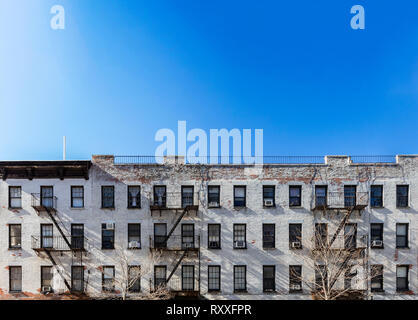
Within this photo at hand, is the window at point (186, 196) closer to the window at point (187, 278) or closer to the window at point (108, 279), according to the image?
the window at point (187, 278)

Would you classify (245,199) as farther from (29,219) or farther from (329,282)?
(29,219)

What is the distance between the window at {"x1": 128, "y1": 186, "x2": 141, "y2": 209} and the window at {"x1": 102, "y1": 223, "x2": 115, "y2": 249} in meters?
2.16

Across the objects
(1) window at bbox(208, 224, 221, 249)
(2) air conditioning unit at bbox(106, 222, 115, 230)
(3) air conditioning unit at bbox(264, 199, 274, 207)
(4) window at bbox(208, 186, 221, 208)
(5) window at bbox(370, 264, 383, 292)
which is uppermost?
(4) window at bbox(208, 186, 221, 208)

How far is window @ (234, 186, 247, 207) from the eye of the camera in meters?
25.2

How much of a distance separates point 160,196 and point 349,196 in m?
13.7

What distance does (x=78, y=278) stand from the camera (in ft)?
79.6

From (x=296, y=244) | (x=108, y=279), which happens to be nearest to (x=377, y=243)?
(x=296, y=244)

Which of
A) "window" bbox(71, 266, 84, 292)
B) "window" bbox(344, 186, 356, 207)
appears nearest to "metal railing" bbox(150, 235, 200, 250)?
"window" bbox(71, 266, 84, 292)

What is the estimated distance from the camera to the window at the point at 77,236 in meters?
24.5

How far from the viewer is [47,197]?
81.7 feet

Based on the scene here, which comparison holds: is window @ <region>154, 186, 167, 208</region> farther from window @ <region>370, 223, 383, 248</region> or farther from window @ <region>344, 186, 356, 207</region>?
window @ <region>370, 223, 383, 248</region>

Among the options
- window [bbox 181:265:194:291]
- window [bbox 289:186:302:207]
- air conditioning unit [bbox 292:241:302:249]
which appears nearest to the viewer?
window [bbox 181:265:194:291]

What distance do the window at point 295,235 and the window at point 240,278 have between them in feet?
12.4
